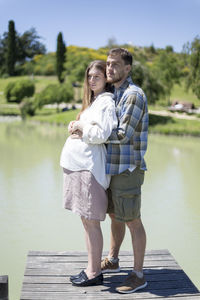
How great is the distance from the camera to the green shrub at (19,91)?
35166mm

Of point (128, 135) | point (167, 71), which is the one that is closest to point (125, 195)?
point (128, 135)

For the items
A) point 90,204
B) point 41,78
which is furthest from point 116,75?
point 41,78

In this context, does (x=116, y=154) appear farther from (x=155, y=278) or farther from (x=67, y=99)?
(x=67, y=99)

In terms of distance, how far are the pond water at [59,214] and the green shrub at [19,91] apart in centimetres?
2555

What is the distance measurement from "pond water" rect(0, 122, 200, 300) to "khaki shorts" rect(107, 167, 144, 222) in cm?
135

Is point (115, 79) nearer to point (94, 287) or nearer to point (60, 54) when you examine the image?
point (94, 287)

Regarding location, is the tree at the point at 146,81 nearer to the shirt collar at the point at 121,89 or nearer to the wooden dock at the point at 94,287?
the wooden dock at the point at 94,287

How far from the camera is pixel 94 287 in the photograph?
253 cm

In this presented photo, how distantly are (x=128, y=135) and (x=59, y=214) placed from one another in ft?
→ 10.9

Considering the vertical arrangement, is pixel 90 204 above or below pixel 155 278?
above

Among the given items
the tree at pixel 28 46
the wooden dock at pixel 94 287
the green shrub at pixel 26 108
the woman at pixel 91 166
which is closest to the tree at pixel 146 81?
the green shrub at pixel 26 108

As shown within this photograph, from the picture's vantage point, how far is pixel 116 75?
2488 millimetres

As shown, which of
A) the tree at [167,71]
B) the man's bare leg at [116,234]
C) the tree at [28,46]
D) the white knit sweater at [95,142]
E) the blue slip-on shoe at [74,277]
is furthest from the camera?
the tree at [28,46]

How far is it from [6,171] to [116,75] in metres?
6.41
